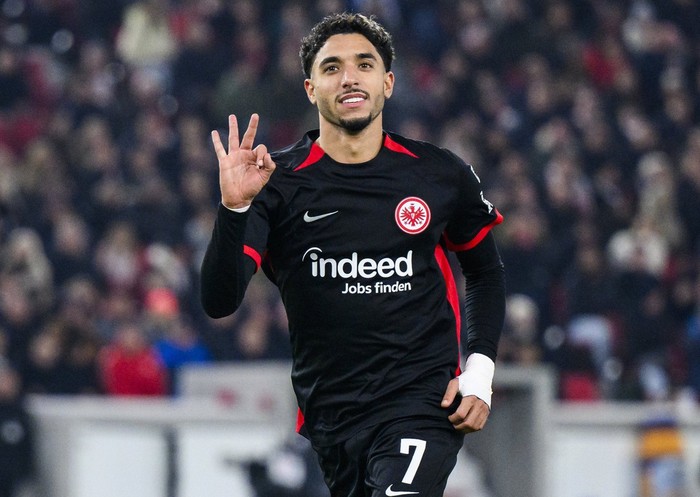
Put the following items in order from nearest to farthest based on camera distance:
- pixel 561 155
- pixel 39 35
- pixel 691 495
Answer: pixel 691 495 → pixel 561 155 → pixel 39 35

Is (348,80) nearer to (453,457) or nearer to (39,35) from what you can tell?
(453,457)

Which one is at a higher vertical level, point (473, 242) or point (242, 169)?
point (242, 169)

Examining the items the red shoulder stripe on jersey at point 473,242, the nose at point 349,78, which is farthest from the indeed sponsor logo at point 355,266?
the nose at point 349,78

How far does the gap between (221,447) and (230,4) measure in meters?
7.16

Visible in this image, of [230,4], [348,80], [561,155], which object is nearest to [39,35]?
[230,4]

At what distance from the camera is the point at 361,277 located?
4637 millimetres

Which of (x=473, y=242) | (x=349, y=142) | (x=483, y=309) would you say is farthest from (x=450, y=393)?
(x=349, y=142)

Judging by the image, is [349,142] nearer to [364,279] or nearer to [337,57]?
[337,57]

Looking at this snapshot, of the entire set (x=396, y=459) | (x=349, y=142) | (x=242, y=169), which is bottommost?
(x=396, y=459)

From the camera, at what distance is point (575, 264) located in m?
12.7

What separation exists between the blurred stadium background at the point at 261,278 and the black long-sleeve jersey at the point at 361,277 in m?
4.80

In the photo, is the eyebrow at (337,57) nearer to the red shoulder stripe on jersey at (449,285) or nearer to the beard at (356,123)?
the beard at (356,123)

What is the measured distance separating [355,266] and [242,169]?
50 cm

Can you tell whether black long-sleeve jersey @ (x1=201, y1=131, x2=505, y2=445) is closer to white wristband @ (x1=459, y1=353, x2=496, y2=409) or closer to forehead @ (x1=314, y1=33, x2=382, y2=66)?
white wristband @ (x1=459, y1=353, x2=496, y2=409)
